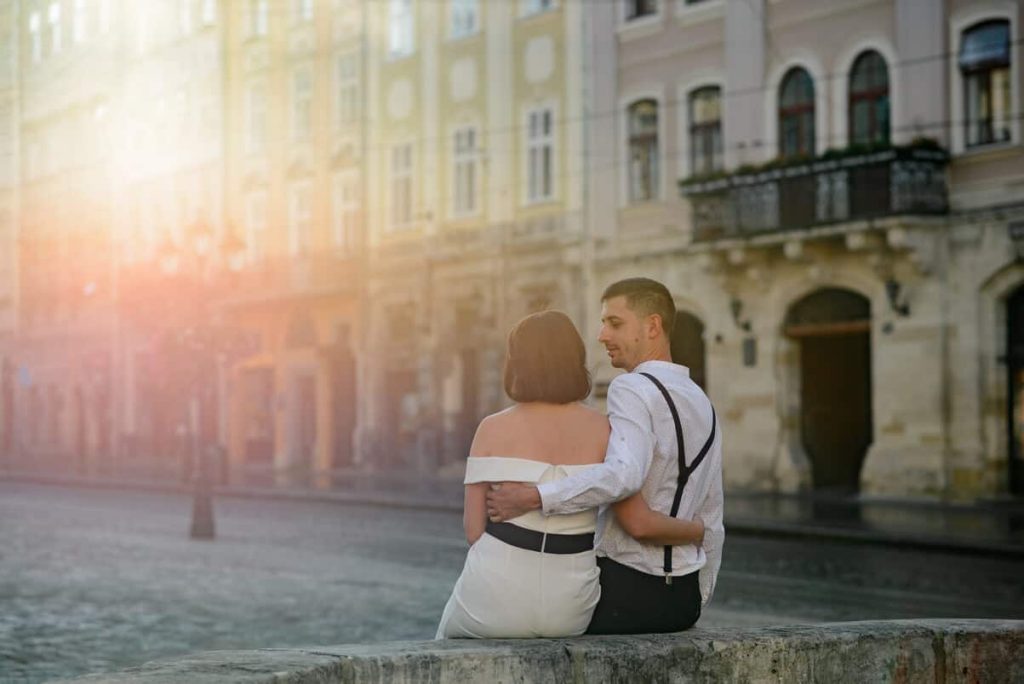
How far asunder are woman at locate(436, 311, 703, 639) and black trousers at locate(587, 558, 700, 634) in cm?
7

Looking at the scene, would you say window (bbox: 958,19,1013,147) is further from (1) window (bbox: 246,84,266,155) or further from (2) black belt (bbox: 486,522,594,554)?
(1) window (bbox: 246,84,266,155)

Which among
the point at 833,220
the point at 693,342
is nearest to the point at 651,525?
the point at 833,220

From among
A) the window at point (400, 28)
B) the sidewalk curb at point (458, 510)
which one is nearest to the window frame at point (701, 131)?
the sidewalk curb at point (458, 510)

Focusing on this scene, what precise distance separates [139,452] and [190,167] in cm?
945

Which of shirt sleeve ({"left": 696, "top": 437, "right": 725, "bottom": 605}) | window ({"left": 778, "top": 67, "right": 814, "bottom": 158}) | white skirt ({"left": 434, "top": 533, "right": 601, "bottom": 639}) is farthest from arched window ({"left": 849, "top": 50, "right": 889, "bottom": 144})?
white skirt ({"left": 434, "top": 533, "right": 601, "bottom": 639})

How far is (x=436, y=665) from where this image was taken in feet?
14.8

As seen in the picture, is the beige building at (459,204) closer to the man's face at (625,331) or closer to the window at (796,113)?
the window at (796,113)

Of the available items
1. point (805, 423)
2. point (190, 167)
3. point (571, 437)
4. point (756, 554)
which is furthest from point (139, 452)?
point (571, 437)

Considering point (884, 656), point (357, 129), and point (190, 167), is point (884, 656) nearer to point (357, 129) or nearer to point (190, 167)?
point (357, 129)

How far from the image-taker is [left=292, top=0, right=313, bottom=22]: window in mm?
45844

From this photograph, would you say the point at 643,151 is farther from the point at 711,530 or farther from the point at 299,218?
Result: the point at 711,530

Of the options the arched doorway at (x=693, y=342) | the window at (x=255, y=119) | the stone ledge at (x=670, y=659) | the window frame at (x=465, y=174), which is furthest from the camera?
the window at (x=255, y=119)

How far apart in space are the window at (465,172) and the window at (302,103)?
6.80 metres

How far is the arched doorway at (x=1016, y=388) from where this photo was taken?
2672 centimetres
